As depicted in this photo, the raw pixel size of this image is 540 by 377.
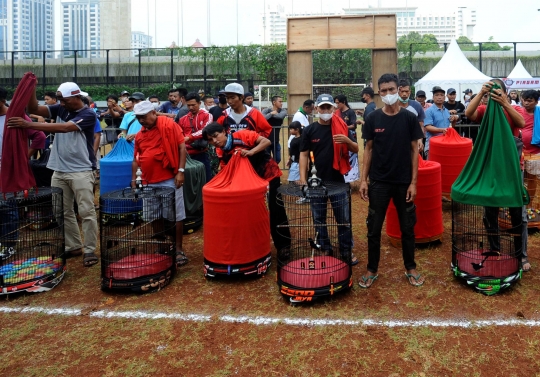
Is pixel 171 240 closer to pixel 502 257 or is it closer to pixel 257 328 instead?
pixel 257 328

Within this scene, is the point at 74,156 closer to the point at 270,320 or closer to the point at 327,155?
the point at 327,155

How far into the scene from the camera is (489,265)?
189 inches

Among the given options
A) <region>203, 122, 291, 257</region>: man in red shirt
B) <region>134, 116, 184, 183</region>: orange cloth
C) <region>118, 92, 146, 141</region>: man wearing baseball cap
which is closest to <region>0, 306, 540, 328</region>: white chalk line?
<region>203, 122, 291, 257</region>: man in red shirt

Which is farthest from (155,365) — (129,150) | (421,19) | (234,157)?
(421,19)

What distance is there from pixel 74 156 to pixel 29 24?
14919 centimetres

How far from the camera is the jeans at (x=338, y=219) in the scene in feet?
16.0

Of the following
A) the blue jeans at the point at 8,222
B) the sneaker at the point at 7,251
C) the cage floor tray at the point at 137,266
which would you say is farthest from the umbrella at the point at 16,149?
the cage floor tray at the point at 137,266

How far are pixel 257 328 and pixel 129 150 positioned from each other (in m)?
4.57

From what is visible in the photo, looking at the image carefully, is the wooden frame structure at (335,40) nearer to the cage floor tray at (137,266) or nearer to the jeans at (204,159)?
the jeans at (204,159)

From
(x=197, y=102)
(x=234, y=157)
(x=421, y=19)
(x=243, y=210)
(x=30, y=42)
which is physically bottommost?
(x=243, y=210)

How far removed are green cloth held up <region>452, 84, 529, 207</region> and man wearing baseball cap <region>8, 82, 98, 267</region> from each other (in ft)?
13.4

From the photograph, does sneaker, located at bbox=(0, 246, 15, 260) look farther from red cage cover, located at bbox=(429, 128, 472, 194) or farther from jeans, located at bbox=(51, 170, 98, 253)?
red cage cover, located at bbox=(429, 128, 472, 194)

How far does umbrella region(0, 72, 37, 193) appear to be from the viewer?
16.8 ft

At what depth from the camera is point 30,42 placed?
132125 millimetres
